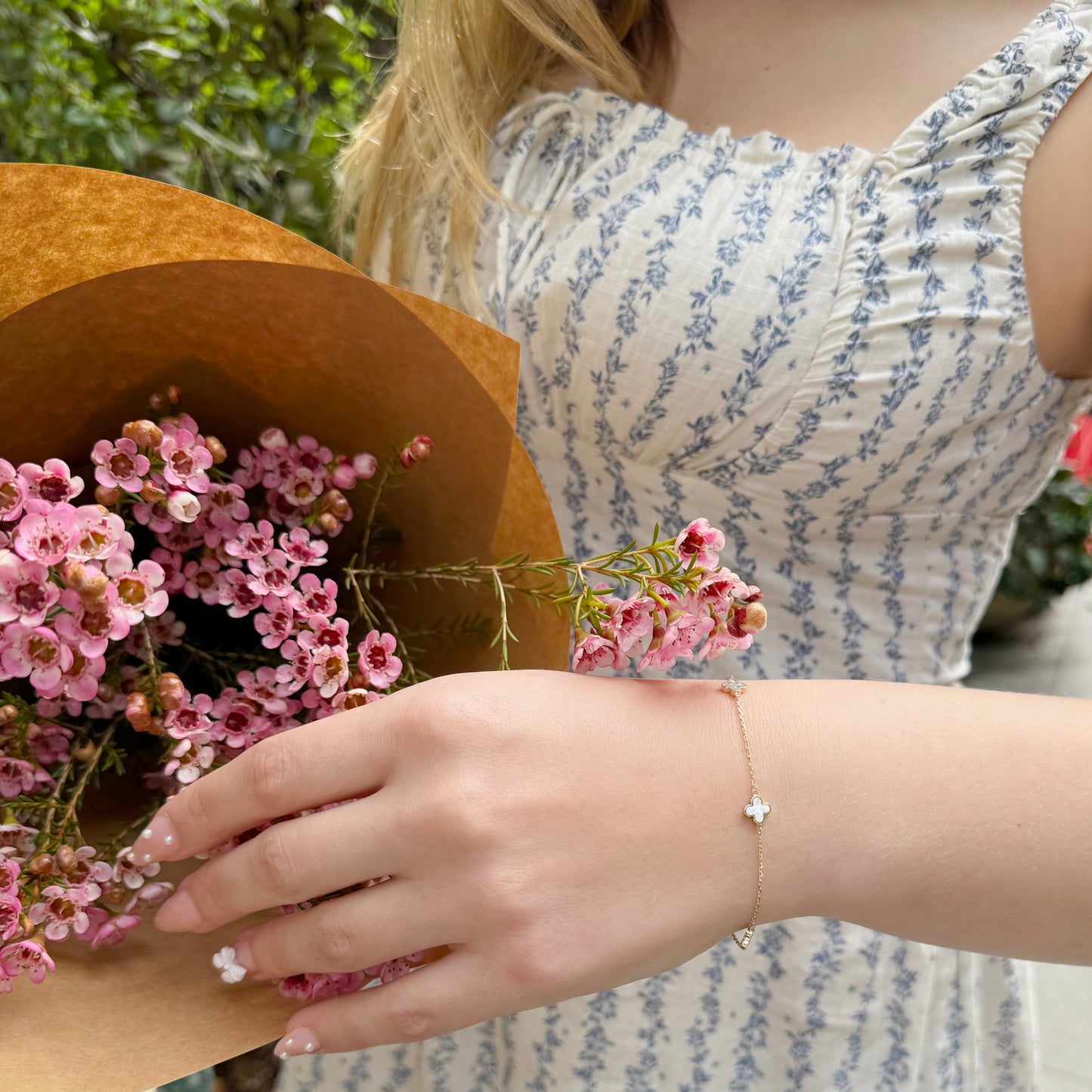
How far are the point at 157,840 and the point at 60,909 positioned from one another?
0.05 m

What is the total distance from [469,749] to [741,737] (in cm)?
13

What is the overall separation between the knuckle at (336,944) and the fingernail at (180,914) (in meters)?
0.06

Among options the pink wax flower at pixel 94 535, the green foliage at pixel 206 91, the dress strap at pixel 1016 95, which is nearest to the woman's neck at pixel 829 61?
the dress strap at pixel 1016 95

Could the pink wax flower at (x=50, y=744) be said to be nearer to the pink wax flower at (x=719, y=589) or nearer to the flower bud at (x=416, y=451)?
the flower bud at (x=416, y=451)

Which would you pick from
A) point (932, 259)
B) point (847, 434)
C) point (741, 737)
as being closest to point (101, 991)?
point (741, 737)

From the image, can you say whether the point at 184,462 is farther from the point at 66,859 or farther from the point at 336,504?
the point at 66,859

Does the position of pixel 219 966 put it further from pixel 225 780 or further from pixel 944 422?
pixel 944 422

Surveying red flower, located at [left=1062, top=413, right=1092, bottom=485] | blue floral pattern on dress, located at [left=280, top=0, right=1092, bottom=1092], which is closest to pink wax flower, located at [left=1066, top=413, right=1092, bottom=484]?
red flower, located at [left=1062, top=413, right=1092, bottom=485]

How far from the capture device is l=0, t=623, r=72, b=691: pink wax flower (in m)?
0.37

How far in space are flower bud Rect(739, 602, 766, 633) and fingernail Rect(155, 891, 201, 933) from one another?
0.28 meters

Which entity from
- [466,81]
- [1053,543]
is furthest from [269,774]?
[1053,543]

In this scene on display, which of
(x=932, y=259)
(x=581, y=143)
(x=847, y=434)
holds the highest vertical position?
(x=581, y=143)

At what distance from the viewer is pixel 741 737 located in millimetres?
440

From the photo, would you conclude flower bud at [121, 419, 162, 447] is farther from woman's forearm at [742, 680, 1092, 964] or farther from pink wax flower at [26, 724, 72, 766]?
woman's forearm at [742, 680, 1092, 964]
